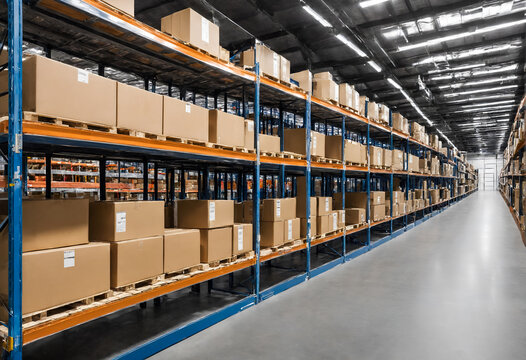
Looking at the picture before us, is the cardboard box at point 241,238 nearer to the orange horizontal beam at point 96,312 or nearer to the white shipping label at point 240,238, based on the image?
the white shipping label at point 240,238

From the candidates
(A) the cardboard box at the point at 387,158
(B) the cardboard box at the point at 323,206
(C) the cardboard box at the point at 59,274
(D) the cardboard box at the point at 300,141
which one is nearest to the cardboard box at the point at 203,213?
(C) the cardboard box at the point at 59,274

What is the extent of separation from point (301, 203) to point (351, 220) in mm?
2233

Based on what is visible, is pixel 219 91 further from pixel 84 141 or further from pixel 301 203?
pixel 84 141

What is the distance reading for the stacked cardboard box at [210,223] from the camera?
397 cm

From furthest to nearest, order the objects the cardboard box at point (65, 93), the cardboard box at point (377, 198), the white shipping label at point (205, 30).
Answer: the cardboard box at point (377, 198) → the white shipping label at point (205, 30) → the cardboard box at point (65, 93)

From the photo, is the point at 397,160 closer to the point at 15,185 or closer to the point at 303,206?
the point at 303,206

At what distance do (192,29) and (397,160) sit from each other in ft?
27.8

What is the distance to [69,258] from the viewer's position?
2.63 m

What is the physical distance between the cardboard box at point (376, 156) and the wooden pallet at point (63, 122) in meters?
6.78

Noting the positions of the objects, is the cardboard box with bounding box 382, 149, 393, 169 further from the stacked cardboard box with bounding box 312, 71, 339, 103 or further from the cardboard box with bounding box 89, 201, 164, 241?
the cardboard box with bounding box 89, 201, 164, 241

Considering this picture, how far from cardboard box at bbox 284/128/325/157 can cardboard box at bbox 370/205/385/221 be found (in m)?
2.98

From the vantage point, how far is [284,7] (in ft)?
27.4

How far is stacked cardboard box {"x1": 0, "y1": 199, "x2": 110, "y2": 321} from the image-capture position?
2.41 meters

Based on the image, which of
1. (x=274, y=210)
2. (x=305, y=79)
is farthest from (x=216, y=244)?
(x=305, y=79)
